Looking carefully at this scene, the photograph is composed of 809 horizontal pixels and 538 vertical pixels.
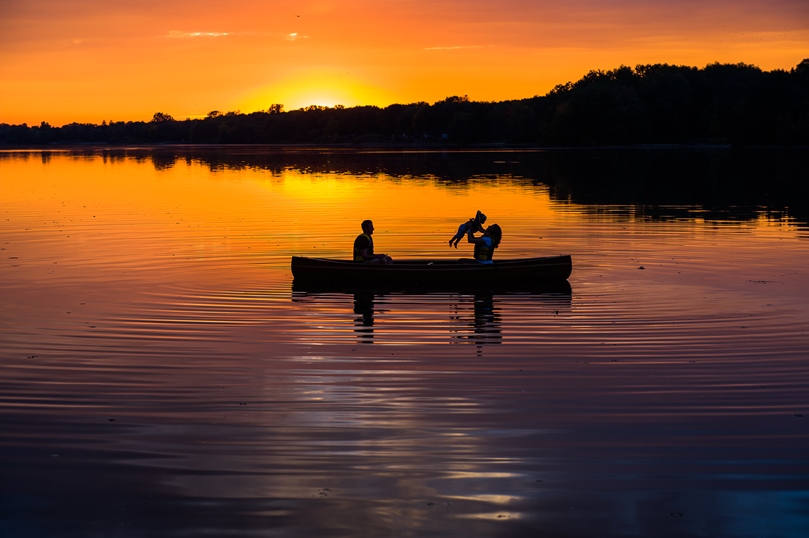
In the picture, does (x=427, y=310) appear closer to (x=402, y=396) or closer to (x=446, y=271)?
(x=446, y=271)

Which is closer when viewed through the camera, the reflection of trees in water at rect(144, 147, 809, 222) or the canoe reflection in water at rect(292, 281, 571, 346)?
the canoe reflection in water at rect(292, 281, 571, 346)

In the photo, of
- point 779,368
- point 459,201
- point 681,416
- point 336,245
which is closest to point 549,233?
point 336,245

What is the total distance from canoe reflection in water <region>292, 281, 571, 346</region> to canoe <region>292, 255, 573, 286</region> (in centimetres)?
26

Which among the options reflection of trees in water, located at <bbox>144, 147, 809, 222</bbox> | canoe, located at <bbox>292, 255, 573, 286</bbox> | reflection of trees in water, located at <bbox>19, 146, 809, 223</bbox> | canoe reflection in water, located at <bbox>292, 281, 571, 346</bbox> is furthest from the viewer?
reflection of trees in water, located at <bbox>144, 147, 809, 222</bbox>

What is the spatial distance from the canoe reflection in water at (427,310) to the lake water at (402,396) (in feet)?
0.34

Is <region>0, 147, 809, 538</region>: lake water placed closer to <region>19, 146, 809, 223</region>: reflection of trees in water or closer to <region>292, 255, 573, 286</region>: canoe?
Answer: <region>292, 255, 573, 286</region>: canoe

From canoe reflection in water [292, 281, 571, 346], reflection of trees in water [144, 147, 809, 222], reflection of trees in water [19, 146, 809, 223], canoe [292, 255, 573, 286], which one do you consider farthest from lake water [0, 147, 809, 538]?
reflection of trees in water [144, 147, 809, 222]

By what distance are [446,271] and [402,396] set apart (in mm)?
9675

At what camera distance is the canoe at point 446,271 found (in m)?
22.1

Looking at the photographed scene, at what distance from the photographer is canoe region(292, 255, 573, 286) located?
2206 centimetres

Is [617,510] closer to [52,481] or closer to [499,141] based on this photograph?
[52,481]

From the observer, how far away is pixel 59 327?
691 inches

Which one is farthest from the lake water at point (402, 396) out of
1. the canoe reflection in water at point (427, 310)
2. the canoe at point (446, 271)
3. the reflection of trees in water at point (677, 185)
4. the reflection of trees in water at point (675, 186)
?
the reflection of trees in water at point (677, 185)

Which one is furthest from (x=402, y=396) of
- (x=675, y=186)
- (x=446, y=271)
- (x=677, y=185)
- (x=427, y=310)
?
(x=677, y=185)
